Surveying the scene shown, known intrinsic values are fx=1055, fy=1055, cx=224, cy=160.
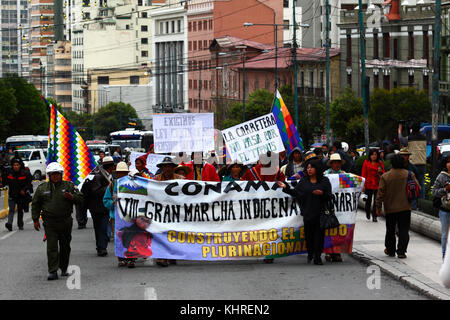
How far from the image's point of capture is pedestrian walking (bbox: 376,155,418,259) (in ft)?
49.8

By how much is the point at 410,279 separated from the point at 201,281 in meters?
2.59

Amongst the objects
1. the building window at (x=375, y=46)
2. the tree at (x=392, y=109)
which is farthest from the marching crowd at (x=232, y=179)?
the building window at (x=375, y=46)

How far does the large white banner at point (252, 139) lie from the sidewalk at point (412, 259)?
2.59 metres

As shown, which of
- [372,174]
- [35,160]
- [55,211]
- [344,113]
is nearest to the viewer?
[55,211]

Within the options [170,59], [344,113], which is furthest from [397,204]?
[170,59]

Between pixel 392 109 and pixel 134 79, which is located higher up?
pixel 134 79

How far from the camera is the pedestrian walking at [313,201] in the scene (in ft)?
48.2

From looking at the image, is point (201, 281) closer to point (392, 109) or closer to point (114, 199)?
point (114, 199)

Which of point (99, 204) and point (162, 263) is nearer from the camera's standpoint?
point (162, 263)

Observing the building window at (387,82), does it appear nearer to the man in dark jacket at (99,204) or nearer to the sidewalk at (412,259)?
the sidewalk at (412,259)

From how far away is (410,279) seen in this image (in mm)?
12930

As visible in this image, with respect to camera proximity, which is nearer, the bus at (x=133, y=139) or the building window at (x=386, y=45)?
the bus at (x=133, y=139)

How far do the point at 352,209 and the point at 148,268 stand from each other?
3.14 metres
